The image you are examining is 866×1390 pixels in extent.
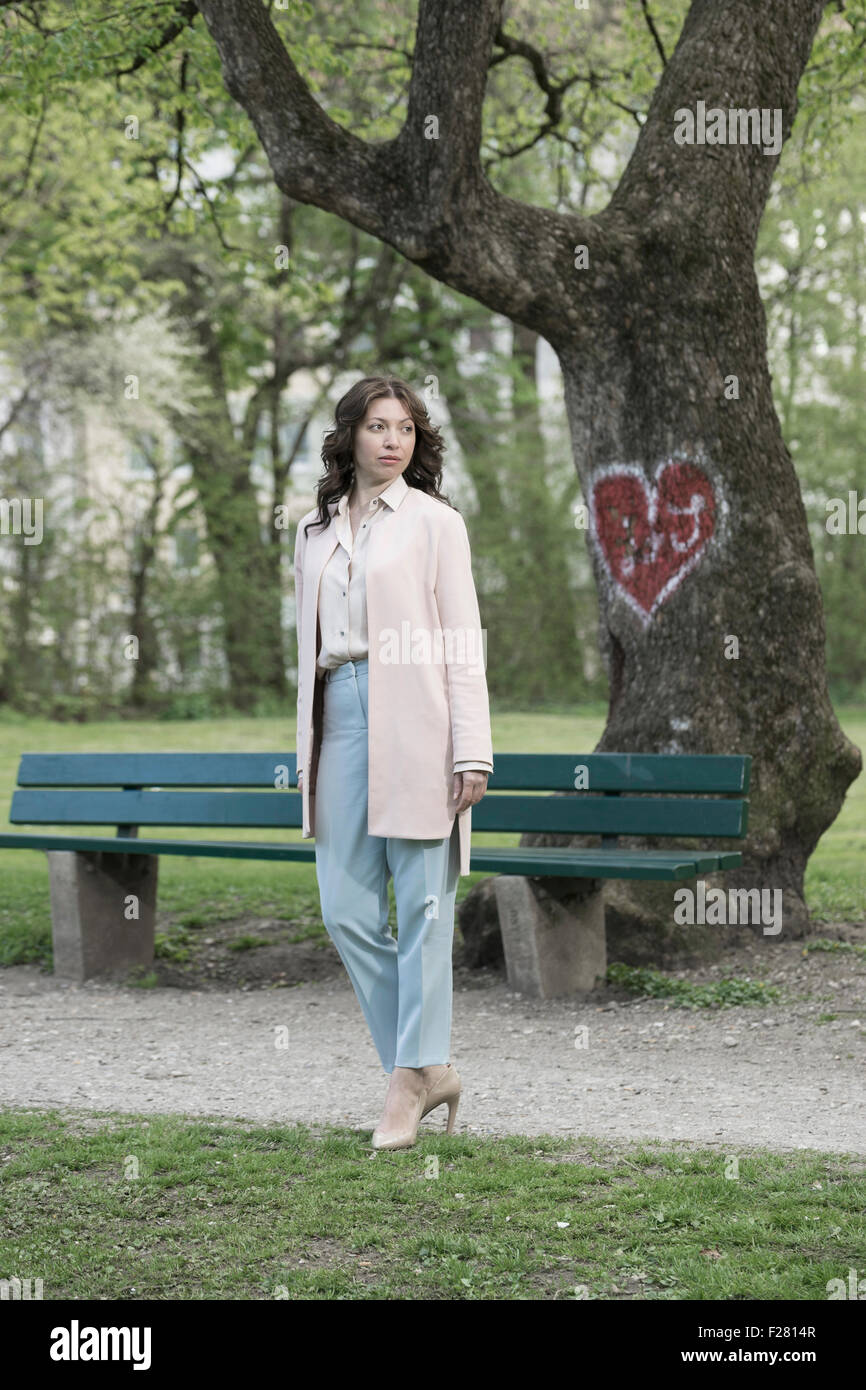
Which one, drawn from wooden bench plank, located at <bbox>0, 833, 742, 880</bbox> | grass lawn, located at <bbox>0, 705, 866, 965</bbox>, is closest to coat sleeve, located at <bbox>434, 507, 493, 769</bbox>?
wooden bench plank, located at <bbox>0, 833, 742, 880</bbox>

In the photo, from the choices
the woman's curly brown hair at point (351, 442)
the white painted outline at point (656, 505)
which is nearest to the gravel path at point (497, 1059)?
the white painted outline at point (656, 505)

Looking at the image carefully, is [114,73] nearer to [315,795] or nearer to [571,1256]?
[315,795]

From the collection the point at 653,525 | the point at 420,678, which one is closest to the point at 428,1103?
the point at 420,678

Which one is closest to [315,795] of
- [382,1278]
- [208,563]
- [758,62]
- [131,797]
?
[382,1278]

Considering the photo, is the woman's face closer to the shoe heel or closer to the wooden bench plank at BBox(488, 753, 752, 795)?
the shoe heel

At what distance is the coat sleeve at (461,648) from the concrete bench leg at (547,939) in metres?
2.35

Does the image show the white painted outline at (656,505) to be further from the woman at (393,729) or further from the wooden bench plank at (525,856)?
the woman at (393,729)

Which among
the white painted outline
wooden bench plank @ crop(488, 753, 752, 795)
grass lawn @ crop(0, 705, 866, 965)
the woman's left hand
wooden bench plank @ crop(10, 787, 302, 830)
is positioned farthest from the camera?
grass lawn @ crop(0, 705, 866, 965)

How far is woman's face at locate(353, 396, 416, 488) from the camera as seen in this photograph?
440 centimetres

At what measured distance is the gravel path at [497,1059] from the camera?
4766 mm

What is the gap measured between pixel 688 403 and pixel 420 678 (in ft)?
11.9

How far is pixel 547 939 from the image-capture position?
6609 millimetres

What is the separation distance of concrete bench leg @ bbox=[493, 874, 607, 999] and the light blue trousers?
2175 millimetres
